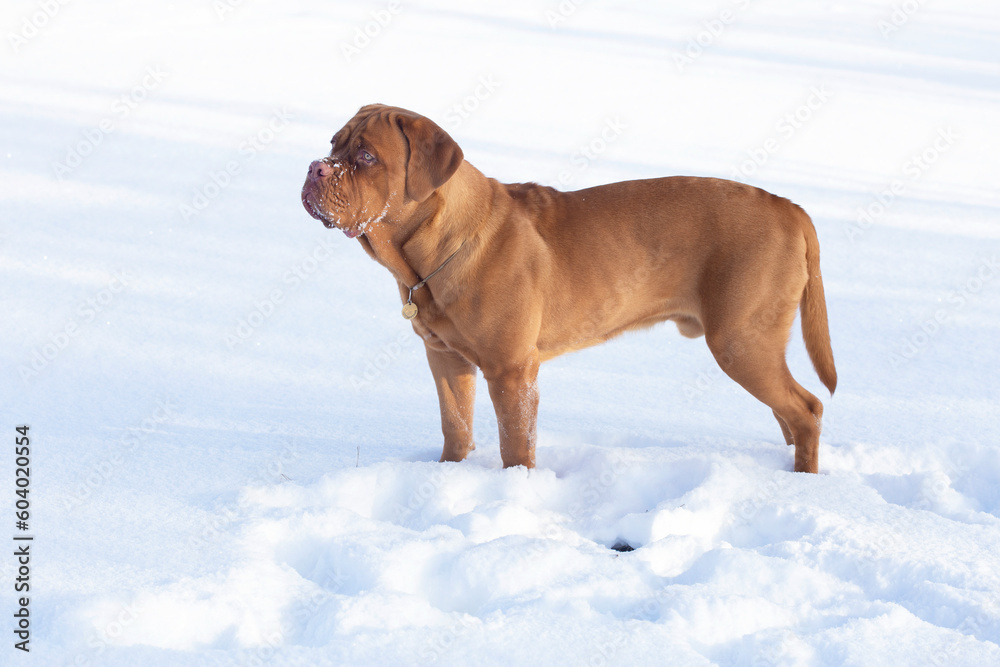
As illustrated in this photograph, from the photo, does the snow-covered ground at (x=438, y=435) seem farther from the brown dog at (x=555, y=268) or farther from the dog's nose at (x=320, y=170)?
the dog's nose at (x=320, y=170)

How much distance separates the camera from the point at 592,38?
14.9 metres

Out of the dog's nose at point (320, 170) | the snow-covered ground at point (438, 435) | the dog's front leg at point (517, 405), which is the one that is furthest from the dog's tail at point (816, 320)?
the dog's nose at point (320, 170)

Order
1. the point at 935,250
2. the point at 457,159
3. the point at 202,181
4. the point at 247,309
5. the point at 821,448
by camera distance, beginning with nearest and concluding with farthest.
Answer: the point at 457,159 < the point at 821,448 < the point at 247,309 < the point at 935,250 < the point at 202,181

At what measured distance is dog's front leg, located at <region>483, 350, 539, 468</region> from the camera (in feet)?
10.3

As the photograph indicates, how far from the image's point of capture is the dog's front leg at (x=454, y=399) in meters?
3.42

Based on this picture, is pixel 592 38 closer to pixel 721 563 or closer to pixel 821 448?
pixel 821 448

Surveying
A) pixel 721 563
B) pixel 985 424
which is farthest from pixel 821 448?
pixel 721 563

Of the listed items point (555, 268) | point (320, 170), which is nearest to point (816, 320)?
point (555, 268)

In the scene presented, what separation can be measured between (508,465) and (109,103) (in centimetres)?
795

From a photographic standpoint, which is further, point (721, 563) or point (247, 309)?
point (247, 309)

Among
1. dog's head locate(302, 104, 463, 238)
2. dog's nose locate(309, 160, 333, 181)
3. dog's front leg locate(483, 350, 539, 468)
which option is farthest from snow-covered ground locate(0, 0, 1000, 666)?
dog's nose locate(309, 160, 333, 181)

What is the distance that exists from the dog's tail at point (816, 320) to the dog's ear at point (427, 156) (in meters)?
1.38

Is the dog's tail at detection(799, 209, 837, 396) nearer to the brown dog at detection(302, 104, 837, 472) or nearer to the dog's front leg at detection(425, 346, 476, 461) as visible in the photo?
the brown dog at detection(302, 104, 837, 472)

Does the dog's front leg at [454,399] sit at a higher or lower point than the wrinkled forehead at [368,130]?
lower
